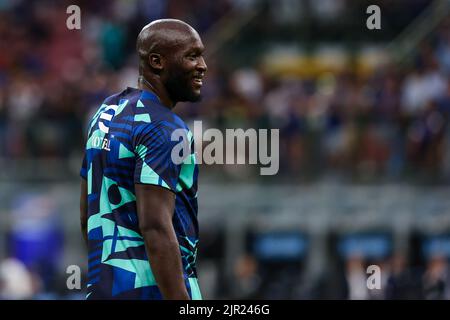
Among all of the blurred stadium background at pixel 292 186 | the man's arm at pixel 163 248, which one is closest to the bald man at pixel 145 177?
the man's arm at pixel 163 248

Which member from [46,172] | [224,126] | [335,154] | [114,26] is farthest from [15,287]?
[114,26]

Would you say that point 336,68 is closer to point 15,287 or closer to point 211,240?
point 211,240

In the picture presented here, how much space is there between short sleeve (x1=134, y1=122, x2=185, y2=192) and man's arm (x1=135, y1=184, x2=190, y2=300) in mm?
93

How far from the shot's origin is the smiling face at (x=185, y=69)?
512cm

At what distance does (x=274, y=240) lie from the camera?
14758 millimetres

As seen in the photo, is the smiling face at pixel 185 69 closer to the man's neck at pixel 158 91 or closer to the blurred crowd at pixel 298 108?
the man's neck at pixel 158 91

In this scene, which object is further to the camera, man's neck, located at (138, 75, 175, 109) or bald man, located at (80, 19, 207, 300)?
man's neck, located at (138, 75, 175, 109)

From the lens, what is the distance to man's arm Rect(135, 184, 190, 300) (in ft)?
15.8

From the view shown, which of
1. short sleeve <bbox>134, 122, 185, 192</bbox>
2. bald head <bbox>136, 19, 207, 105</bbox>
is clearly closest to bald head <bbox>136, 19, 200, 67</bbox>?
bald head <bbox>136, 19, 207, 105</bbox>

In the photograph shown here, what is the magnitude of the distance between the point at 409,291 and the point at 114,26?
26.7 ft

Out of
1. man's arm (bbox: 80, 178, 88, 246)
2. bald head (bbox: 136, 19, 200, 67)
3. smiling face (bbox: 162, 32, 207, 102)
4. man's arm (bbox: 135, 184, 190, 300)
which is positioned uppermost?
bald head (bbox: 136, 19, 200, 67)

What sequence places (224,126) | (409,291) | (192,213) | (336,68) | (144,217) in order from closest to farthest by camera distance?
(144,217) → (192,213) → (409,291) → (224,126) → (336,68)

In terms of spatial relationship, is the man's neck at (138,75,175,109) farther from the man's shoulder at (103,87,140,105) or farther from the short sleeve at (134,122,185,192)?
the short sleeve at (134,122,185,192)

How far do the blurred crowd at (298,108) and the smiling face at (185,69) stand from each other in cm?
911
